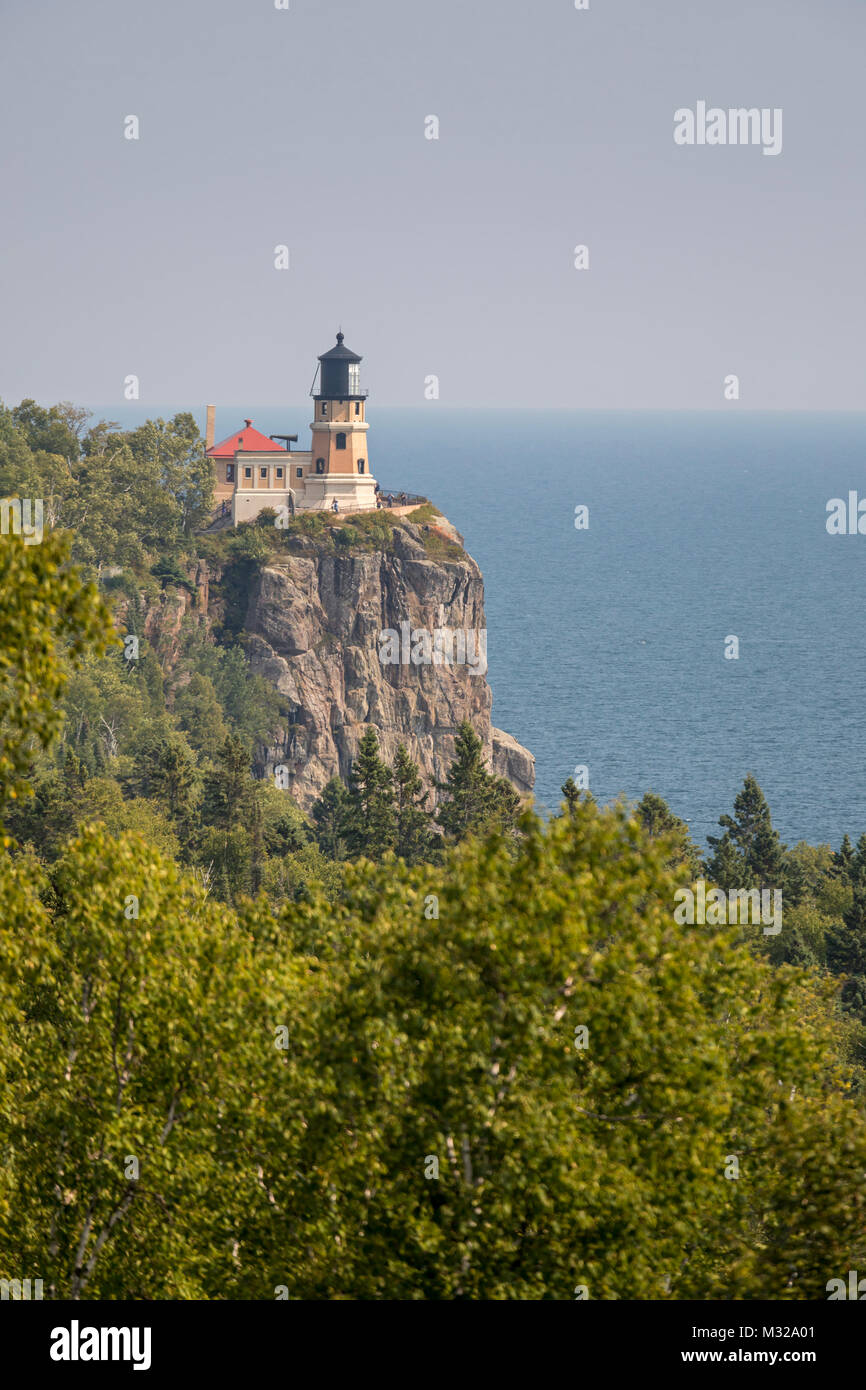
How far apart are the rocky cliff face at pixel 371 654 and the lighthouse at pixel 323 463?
205 inches

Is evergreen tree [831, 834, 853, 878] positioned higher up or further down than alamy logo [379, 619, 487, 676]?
further down

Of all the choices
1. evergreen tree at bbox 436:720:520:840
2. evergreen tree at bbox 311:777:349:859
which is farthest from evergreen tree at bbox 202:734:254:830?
evergreen tree at bbox 436:720:520:840

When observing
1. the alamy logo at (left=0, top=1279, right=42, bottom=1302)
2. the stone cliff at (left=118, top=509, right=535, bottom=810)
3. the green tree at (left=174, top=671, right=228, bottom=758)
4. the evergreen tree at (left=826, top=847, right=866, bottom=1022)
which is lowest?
the alamy logo at (left=0, top=1279, right=42, bottom=1302)

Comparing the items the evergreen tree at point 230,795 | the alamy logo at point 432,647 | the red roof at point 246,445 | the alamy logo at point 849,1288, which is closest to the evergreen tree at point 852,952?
the evergreen tree at point 230,795

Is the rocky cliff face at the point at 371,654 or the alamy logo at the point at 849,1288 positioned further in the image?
the rocky cliff face at the point at 371,654

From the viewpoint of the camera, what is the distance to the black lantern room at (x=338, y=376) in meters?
125

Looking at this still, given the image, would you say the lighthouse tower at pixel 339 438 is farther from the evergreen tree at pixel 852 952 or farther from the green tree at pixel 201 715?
the evergreen tree at pixel 852 952

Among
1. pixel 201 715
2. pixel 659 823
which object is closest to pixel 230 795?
pixel 659 823

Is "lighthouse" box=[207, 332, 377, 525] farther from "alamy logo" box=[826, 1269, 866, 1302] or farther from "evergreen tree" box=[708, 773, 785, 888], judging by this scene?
"alamy logo" box=[826, 1269, 866, 1302]

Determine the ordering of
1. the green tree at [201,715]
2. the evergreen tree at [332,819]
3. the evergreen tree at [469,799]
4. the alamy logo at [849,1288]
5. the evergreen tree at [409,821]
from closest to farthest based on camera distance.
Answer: the alamy logo at [849,1288], the evergreen tree at [469,799], the evergreen tree at [409,821], the evergreen tree at [332,819], the green tree at [201,715]

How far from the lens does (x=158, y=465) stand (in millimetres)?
132250

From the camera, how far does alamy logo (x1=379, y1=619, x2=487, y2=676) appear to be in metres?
127
